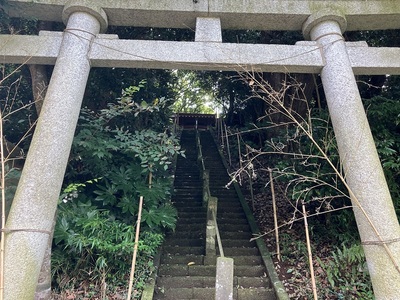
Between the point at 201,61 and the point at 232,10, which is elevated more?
the point at 232,10

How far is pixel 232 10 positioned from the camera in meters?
3.91

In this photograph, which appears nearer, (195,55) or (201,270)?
(195,55)

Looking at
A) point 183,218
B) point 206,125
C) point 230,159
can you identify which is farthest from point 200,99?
point 183,218

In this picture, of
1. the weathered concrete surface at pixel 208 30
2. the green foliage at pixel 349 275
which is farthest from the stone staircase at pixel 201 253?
the weathered concrete surface at pixel 208 30

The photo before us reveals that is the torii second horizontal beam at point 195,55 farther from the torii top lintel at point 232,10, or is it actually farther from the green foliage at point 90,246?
the green foliage at point 90,246

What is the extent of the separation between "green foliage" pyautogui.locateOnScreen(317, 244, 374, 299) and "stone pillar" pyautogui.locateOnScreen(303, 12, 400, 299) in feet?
3.81

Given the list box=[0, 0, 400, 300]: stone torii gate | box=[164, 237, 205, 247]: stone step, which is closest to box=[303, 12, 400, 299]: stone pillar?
box=[0, 0, 400, 300]: stone torii gate

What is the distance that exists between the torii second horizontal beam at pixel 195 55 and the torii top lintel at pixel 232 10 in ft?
1.40

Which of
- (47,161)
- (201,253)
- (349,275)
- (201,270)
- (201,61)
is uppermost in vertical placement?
(201,61)

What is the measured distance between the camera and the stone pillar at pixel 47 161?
2576 mm

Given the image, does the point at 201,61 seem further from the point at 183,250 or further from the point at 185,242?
the point at 185,242

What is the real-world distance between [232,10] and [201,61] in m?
0.89

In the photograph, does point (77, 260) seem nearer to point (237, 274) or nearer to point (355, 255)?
point (237, 274)

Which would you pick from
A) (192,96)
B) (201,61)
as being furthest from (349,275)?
(192,96)
